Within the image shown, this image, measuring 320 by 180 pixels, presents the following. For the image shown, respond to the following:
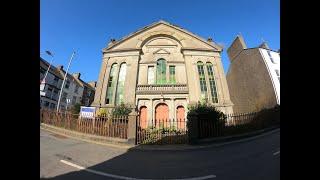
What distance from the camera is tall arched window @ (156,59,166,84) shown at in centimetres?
2652

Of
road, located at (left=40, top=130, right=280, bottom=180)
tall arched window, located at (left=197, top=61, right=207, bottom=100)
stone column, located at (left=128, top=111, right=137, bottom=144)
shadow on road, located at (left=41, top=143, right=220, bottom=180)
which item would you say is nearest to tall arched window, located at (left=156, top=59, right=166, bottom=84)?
tall arched window, located at (left=197, top=61, right=207, bottom=100)

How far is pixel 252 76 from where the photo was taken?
34.4 m

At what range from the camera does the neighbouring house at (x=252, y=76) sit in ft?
100

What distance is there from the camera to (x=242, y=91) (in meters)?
36.5

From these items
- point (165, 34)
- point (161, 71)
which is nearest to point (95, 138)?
point (161, 71)

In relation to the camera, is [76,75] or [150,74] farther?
[76,75]

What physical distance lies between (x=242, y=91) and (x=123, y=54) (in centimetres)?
1937

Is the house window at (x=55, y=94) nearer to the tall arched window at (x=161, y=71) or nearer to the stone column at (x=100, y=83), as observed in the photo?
the stone column at (x=100, y=83)

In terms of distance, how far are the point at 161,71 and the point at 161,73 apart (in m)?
0.25

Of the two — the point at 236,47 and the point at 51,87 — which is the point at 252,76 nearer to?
the point at 236,47

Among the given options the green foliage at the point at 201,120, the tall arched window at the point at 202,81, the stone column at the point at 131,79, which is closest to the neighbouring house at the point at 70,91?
the stone column at the point at 131,79

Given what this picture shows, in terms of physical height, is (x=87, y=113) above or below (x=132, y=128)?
above
